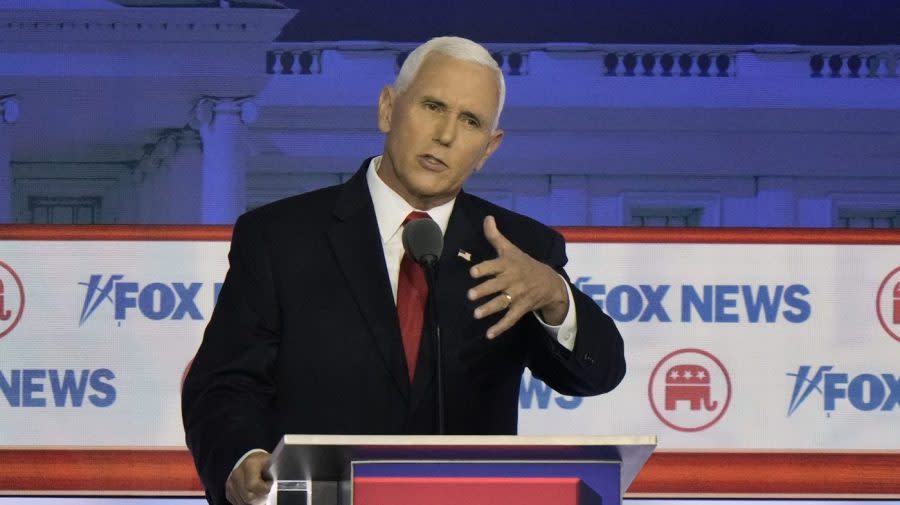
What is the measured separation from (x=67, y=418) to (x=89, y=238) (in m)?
0.50

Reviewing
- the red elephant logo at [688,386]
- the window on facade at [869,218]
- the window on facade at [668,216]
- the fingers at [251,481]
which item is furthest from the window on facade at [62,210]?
the fingers at [251,481]

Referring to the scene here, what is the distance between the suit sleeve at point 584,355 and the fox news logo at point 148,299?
1.76 m

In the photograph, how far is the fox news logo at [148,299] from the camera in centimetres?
381

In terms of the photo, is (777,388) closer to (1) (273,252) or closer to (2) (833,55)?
A: (2) (833,55)

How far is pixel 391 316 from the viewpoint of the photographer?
2.19 metres

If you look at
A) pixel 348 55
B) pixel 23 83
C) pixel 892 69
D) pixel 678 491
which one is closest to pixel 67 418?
pixel 23 83

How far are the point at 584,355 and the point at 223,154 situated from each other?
84.1 inches

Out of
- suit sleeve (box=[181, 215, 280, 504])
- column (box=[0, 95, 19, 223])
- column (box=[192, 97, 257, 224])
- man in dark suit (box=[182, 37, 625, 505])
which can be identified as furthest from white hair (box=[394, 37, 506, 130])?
column (box=[0, 95, 19, 223])

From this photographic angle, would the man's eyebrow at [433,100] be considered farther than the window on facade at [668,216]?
No

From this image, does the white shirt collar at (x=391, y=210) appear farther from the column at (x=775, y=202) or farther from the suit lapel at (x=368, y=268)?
the column at (x=775, y=202)

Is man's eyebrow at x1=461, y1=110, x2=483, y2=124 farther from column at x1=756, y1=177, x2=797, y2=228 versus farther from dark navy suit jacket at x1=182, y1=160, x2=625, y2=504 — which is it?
column at x1=756, y1=177, x2=797, y2=228

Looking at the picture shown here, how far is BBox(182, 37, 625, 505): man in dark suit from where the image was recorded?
84.1 inches

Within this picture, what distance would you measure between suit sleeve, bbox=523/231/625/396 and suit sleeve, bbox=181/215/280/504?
426 millimetres

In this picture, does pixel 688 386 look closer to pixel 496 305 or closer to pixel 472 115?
pixel 472 115
